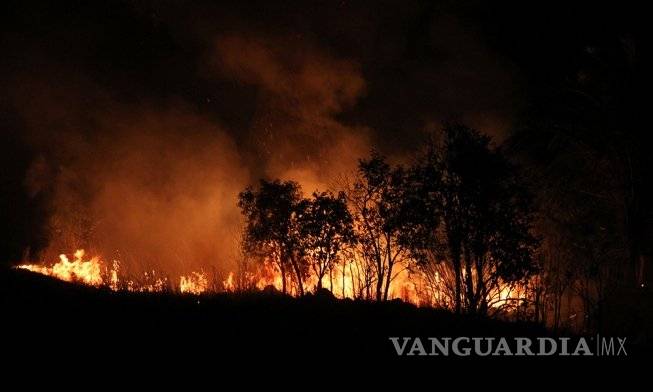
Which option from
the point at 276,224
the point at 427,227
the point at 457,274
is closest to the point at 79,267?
the point at 276,224

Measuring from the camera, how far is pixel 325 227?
72.8 ft

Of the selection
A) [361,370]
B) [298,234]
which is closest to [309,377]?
[361,370]

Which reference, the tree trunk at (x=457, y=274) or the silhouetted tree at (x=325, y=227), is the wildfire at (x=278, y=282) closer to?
the silhouetted tree at (x=325, y=227)

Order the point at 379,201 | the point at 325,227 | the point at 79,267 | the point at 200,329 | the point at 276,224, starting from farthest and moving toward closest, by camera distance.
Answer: the point at 79,267 < the point at 276,224 < the point at 325,227 < the point at 379,201 < the point at 200,329

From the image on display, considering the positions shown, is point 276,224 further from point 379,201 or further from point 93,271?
point 93,271

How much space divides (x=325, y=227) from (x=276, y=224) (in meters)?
2.48

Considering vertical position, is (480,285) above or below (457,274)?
below

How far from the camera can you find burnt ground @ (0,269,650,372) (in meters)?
9.03

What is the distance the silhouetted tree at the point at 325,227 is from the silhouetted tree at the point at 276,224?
20.8 inches

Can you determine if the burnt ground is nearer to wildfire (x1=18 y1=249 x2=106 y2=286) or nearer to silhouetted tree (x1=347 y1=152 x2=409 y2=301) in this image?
silhouetted tree (x1=347 y1=152 x2=409 y2=301)

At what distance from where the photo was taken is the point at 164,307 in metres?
12.9

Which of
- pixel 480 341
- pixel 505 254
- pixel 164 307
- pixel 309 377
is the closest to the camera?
pixel 309 377

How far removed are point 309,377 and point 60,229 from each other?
38.8m

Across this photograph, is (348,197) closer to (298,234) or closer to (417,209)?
(298,234)
